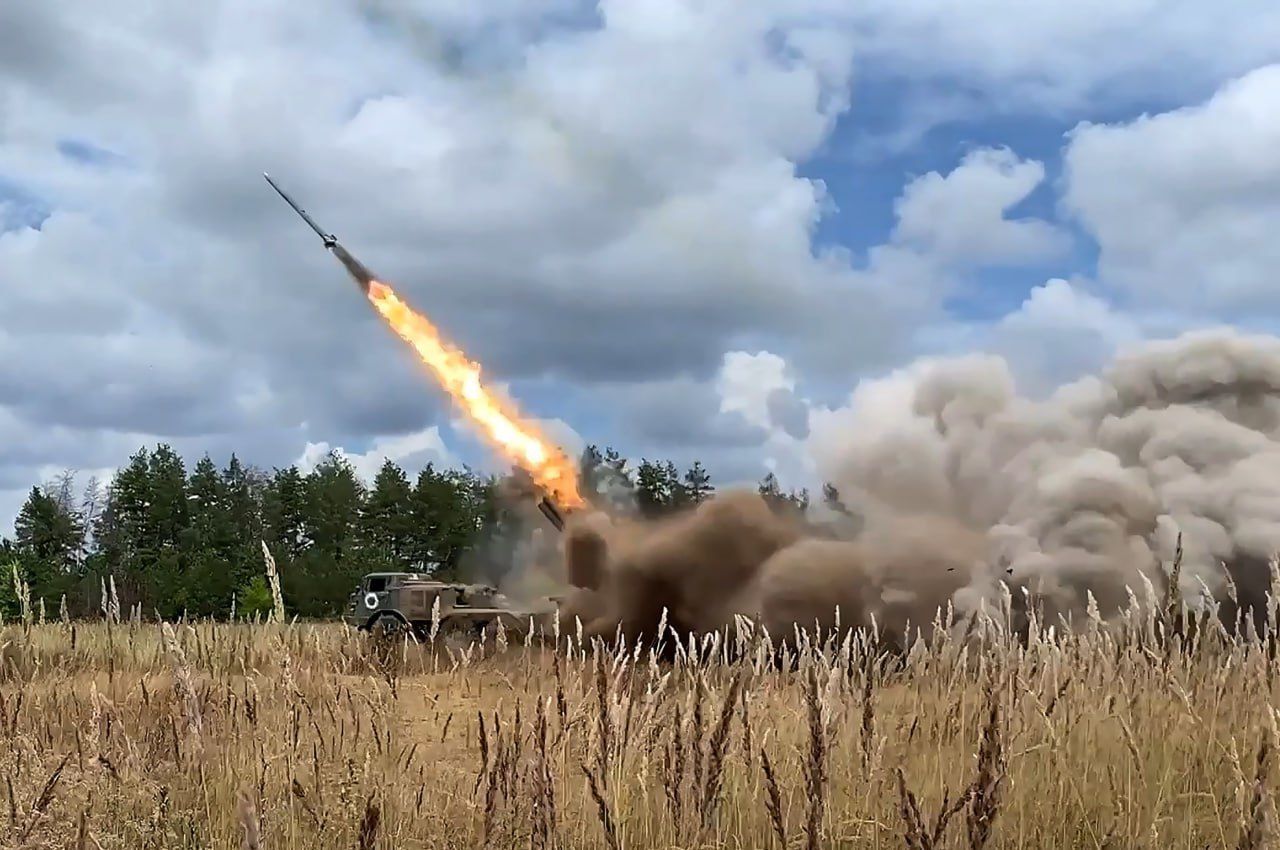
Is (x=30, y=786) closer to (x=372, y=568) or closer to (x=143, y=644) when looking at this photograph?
(x=143, y=644)

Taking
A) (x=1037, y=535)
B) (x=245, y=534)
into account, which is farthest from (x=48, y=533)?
(x=1037, y=535)

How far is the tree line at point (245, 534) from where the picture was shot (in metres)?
48.1

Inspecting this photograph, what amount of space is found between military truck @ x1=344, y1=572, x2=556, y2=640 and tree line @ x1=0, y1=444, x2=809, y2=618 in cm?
1995

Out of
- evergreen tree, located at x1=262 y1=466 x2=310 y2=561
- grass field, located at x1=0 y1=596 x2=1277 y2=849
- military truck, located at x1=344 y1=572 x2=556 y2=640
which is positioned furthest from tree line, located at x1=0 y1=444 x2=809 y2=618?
grass field, located at x1=0 y1=596 x2=1277 y2=849

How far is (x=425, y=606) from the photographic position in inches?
822

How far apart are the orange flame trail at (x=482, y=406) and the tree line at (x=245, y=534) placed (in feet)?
75.2

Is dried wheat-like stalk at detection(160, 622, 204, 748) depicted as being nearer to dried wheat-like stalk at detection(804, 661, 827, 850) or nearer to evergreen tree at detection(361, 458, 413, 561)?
dried wheat-like stalk at detection(804, 661, 827, 850)

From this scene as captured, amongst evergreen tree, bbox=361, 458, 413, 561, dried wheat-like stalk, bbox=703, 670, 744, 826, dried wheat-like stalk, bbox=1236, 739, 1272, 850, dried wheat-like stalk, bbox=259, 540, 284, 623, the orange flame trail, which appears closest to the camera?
dried wheat-like stalk, bbox=1236, 739, 1272, 850

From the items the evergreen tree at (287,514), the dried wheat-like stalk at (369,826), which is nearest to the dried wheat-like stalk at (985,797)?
the dried wheat-like stalk at (369,826)

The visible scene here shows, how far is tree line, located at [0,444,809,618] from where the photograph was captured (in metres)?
48.1

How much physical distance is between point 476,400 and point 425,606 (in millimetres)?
4907

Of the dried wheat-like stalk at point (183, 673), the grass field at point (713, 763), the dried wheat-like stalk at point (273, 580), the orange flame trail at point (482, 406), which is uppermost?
the orange flame trail at point (482, 406)

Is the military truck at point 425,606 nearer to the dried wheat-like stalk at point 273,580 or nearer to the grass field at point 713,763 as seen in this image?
the grass field at point 713,763

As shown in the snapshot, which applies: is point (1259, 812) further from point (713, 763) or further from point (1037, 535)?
point (1037, 535)
